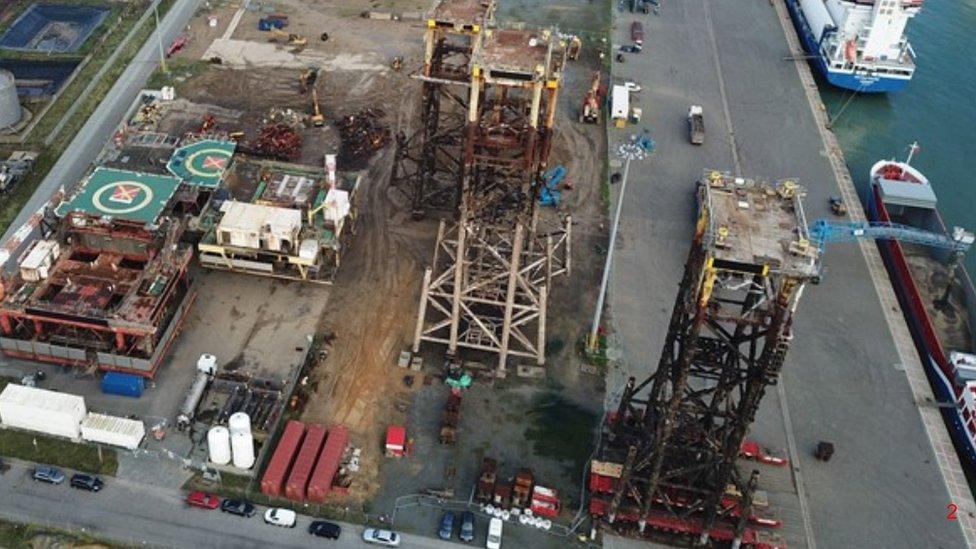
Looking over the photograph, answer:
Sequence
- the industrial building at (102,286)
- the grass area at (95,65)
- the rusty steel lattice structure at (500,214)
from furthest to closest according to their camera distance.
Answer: the grass area at (95,65), the rusty steel lattice structure at (500,214), the industrial building at (102,286)

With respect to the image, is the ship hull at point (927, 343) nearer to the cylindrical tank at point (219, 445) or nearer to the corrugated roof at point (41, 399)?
the cylindrical tank at point (219, 445)

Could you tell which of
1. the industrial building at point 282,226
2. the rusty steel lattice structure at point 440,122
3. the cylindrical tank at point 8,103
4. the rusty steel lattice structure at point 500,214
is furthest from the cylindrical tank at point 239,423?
the cylindrical tank at point 8,103

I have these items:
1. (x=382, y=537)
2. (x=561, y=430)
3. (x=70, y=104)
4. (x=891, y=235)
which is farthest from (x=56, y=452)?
(x=891, y=235)

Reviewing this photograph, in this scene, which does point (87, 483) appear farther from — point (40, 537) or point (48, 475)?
point (40, 537)

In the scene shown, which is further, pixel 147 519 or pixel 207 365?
pixel 207 365

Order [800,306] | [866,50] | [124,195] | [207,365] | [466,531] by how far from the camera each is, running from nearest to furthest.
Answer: [466,531] → [207,365] → [124,195] → [800,306] → [866,50]

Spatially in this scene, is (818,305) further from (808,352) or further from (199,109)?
(199,109)

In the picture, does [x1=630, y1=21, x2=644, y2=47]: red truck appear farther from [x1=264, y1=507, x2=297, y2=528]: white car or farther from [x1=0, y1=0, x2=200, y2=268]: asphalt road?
[x1=264, y1=507, x2=297, y2=528]: white car
